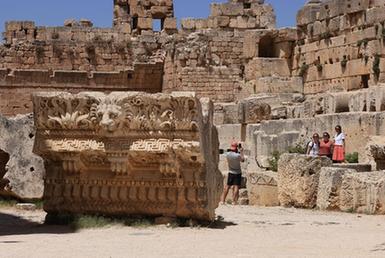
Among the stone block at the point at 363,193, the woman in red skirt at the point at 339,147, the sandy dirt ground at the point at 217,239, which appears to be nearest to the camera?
the sandy dirt ground at the point at 217,239

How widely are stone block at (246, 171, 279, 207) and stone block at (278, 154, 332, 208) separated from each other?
72cm

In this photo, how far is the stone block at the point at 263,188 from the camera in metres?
14.0

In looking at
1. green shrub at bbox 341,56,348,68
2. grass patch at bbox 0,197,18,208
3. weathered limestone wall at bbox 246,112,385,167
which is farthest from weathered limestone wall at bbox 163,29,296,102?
grass patch at bbox 0,197,18,208

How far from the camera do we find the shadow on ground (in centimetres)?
954

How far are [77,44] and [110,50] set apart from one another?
1.23 metres

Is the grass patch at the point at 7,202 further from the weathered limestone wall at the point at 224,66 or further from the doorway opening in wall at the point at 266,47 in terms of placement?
the doorway opening in wall at the point at 266,47

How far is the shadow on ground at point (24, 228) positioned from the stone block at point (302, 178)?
13.7 feet

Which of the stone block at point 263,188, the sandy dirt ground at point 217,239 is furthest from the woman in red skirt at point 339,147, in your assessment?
the sandy dirt ground at point 217,239

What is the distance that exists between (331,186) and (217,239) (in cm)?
381

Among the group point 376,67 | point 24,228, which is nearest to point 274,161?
point 24,228

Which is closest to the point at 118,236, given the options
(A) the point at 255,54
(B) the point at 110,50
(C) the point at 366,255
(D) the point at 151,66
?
(C) the point at 366,255

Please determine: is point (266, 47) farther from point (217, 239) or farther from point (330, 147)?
point (217, 239)

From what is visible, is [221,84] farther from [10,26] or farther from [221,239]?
[221,239]

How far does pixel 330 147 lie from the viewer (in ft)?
47.5
